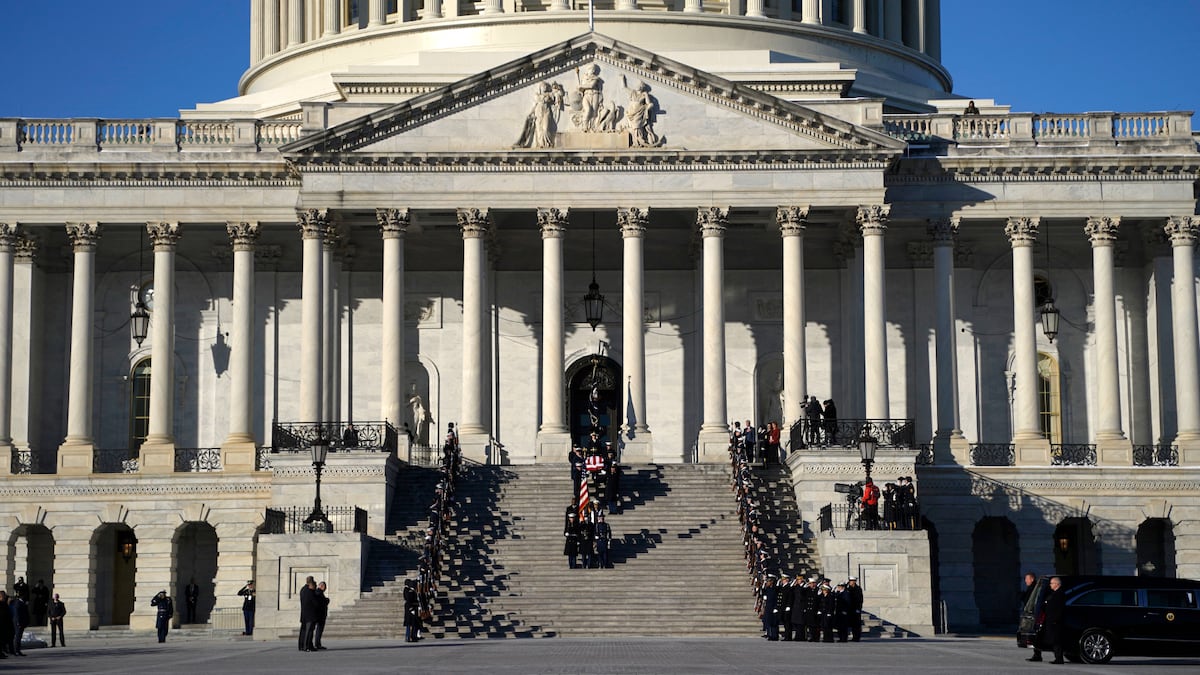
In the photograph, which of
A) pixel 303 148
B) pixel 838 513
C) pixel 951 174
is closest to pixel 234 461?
pixel 303 148

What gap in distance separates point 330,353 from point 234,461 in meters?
5.51

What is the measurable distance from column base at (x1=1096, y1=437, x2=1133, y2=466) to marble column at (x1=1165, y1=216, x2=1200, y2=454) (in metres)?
1.69

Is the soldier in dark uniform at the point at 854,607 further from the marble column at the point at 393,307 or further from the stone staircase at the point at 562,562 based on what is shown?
the marble column at the point at 393,307

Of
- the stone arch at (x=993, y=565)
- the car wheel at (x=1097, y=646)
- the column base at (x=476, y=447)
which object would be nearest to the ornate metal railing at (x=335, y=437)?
the column base at (x=476, y=447)

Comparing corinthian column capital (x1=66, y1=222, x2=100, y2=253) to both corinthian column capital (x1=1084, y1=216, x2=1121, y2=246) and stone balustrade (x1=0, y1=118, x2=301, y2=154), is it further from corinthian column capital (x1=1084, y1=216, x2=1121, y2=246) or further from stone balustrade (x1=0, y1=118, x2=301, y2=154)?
corinthian column capital (x1=1084, y1=216, x2=1121, y2=246)

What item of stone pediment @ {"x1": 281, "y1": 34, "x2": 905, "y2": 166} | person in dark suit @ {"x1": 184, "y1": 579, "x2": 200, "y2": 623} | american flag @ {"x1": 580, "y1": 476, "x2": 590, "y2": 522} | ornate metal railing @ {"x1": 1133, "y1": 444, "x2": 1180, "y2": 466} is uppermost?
stone pediment @ {"x1": 281, "y1": 34, "x2": 905, "y2": 166}

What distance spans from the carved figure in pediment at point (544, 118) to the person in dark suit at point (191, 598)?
679 inches

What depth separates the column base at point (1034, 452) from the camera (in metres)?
65.7

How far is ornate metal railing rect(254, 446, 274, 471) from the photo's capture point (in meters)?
65.6

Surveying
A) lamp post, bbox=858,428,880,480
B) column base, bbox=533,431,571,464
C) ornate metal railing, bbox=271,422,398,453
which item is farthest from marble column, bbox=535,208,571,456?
lamp post, bbox=858,428,880,480

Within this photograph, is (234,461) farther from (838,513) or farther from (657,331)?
(838,513)

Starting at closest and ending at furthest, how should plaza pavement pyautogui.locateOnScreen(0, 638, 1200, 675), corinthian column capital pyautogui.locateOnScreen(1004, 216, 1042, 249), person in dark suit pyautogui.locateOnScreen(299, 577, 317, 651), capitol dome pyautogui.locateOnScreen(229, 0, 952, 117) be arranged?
plaza pavement pyautogui.locateOnScreen(0, 638, 1200, 675), person in dark suit pyautogui.locateOnScreen(299, 577, 317, 651), corinthian column capital pyautogui.locateOnScreen(1004, 216, 1042, 249), capitol dome pyautogui.locateOnScreen(229, 0, 952, 117)

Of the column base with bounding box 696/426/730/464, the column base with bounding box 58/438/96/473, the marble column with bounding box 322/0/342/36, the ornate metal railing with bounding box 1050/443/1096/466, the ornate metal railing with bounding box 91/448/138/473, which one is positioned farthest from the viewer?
the marble column with bounding box 322/0/342/36

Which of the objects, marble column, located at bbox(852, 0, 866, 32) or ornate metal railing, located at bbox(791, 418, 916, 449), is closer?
ornate metal railing, located at bbox(791, 418, 916, 449)
